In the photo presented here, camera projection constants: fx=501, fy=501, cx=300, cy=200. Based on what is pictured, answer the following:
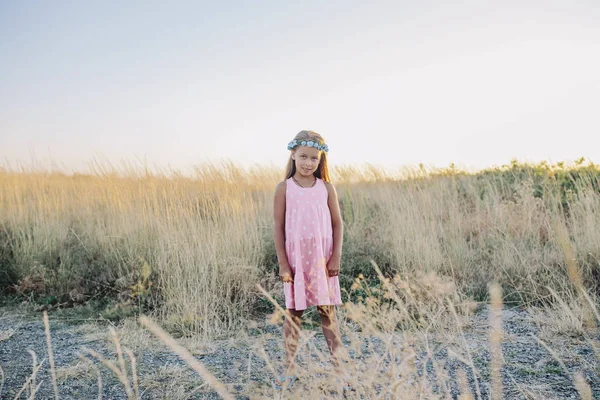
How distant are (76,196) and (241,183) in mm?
2516

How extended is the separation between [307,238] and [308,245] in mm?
42

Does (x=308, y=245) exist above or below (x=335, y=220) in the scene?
below

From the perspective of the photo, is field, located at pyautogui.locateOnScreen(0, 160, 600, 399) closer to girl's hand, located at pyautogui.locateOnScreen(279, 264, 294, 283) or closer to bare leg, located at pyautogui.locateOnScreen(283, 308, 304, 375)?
bare leg, located at pyautogui.locateOnScreen(283, 308, 304, 375)

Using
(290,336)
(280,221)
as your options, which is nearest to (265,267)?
(280,221)

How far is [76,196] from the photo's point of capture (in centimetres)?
738

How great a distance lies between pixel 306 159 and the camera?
293cm

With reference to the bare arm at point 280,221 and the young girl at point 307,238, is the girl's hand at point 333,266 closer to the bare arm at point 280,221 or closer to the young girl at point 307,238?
the young girl at point 307,238

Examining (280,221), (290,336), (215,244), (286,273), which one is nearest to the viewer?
(290,336)

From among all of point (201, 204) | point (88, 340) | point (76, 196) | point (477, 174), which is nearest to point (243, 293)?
point (88, 340)

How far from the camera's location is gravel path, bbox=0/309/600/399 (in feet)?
9.45


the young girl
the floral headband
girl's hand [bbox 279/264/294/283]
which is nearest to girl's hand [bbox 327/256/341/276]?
the young girl

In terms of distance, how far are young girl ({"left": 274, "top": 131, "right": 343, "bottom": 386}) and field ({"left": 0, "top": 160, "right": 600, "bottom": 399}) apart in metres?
0.37

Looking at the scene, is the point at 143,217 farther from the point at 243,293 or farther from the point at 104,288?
the point at 243,293

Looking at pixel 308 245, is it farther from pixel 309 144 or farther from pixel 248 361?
pixel 248 361
